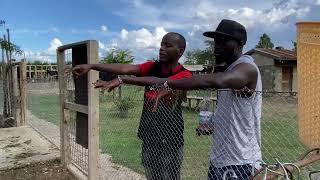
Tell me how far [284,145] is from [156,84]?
6214 mm

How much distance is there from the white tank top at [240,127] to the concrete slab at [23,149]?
5019 mm

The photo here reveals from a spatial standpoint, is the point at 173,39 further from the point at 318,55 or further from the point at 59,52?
the point at 59,52

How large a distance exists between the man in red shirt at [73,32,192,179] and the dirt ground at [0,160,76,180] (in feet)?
8.70

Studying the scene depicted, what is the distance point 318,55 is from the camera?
1.82 metres

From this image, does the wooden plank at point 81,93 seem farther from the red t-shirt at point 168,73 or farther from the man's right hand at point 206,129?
the man's right hand at point 206,129

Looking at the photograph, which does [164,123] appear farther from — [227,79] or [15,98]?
[15,98]

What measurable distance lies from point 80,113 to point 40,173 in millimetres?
1602

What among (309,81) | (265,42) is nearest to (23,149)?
(309,81)

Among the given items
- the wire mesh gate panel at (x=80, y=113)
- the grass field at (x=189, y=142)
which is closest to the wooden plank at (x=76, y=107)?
the wire mesh gate panel at (x=80, y=113)

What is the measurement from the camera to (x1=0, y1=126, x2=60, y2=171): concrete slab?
23.3ft

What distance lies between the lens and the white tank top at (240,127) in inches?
97.9

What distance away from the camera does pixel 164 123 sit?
11.7 ft

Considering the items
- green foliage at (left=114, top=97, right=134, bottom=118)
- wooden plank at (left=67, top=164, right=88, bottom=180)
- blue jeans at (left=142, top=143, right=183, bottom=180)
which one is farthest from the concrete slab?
blue jeans at (left=142, top=143, right=183, bottom=180)

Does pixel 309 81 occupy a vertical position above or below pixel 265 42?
below
